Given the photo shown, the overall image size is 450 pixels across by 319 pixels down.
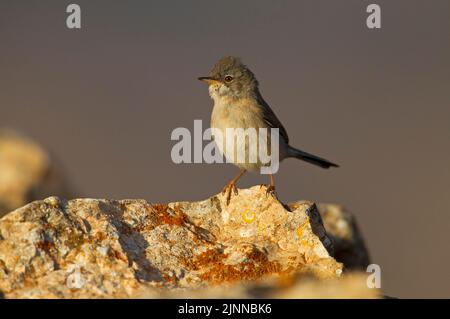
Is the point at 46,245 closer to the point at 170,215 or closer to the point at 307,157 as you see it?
the point at 170,215

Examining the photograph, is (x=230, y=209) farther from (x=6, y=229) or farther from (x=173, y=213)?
(x=6, y=229)

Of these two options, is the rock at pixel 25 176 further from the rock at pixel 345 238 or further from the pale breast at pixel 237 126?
the rock at pixel 345 238

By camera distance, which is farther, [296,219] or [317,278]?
[296,219]

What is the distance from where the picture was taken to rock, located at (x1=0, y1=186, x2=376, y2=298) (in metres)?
5.18

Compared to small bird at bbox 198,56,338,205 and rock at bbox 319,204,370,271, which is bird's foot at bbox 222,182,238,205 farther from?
rock at bbox 319,204,370,271

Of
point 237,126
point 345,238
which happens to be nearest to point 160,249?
point 237,126

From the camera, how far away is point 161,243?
602cm

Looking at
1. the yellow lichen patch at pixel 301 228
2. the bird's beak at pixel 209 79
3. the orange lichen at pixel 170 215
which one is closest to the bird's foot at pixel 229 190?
the orange lichen at pixel 170 215

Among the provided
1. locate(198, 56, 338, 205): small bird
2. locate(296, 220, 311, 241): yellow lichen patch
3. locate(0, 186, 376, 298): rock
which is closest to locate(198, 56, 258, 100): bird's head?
locate(198, 56, 338, 205): small bird

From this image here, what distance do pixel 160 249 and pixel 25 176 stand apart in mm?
4340

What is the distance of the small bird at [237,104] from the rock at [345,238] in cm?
95

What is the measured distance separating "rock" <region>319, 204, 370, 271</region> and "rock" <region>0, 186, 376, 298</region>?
2.28 m
